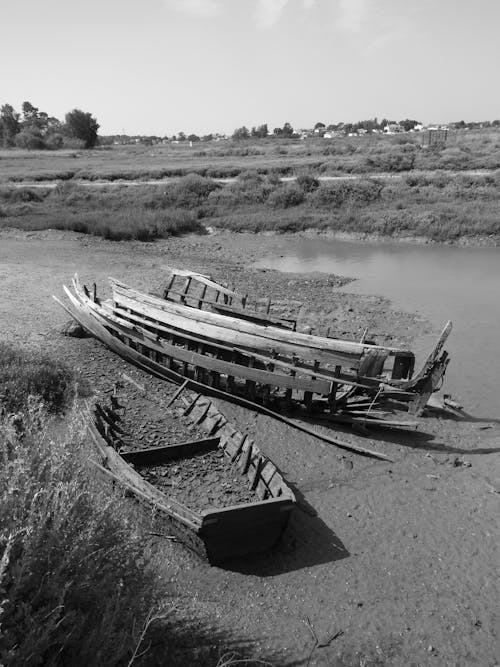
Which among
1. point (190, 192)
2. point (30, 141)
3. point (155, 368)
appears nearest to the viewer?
point (155, 368)

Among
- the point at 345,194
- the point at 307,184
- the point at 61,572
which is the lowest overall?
the point at 345,194

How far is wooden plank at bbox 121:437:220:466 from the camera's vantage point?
291 inches

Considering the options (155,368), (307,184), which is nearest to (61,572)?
(155,368)

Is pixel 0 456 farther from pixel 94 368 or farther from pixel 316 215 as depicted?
pixel 316 215

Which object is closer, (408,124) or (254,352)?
(254,352)

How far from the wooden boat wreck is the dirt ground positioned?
0.43m

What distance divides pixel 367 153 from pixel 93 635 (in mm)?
57459

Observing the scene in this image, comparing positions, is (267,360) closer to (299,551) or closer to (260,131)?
(299,551)

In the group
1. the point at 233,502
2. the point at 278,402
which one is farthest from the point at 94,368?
the point at 233,502

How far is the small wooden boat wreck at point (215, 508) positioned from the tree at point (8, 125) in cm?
9861

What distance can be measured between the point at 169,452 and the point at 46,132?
105872 mm

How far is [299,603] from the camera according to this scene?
5773 millimetres

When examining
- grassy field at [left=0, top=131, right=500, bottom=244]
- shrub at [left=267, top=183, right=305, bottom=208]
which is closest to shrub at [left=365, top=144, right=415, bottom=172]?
grassy field at [left=0, top=131, right=500, bottom=244]

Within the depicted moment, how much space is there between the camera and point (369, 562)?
6434 mm
